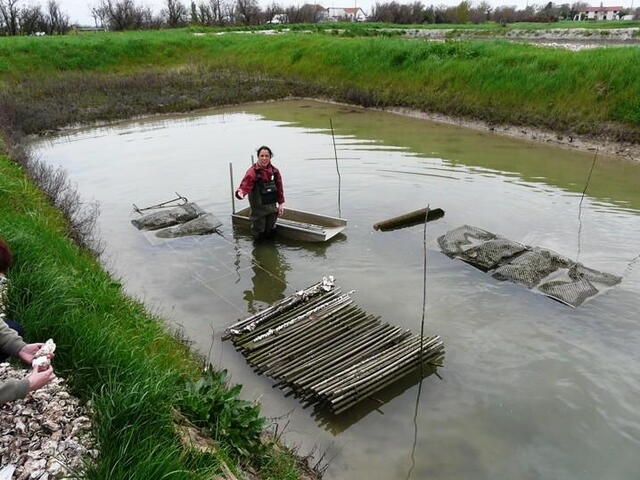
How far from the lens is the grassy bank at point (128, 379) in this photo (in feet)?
10.3

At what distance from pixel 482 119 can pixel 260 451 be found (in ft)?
55.0

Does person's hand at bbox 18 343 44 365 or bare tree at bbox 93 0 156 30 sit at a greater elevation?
bare tree at bbox 93 0 156 30

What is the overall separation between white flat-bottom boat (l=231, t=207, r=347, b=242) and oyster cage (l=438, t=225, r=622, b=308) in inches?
77.7

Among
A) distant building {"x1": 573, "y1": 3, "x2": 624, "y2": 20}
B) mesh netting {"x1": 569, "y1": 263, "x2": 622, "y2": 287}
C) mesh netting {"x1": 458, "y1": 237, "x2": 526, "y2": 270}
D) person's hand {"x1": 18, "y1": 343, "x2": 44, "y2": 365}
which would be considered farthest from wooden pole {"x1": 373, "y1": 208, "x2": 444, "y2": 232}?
distant building {"x1": 573, "y1": 3, "x2": 624, "y2": 20}

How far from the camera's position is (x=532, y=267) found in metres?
7.73

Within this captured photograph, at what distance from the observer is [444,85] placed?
68.2 ft

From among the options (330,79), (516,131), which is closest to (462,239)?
(516,131)

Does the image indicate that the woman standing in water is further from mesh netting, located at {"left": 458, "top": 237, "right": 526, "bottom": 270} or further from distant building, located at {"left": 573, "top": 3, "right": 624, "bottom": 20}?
distant building, located at {"left": 573, "top": 3, "right": 624, "bottom": 20}

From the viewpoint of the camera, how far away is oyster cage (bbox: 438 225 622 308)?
23.6 ft

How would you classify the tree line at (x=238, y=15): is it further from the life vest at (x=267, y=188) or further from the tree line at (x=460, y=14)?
the life vest at (x=267, y=188)

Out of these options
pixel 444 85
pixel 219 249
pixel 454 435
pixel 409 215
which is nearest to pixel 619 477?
pixel 454 435

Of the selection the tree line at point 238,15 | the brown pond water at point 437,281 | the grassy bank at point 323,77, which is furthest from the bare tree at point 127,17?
the brown pond water at point 437,281

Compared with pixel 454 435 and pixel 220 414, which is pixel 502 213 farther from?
pixel 220 414

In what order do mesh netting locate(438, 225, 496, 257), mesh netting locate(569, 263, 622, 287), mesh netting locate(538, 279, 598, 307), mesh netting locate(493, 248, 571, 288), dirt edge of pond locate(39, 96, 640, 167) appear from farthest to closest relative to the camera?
dirt edge of pond locate(39, 96, 640, 167) < mesh netting locate(438, 225, 496, 257) < mesh netting locate(493, 248, 571, 288) < mesh netting locate(569, 263, 622, 287) < mesh netting locate(538, 279, 598, 307)
